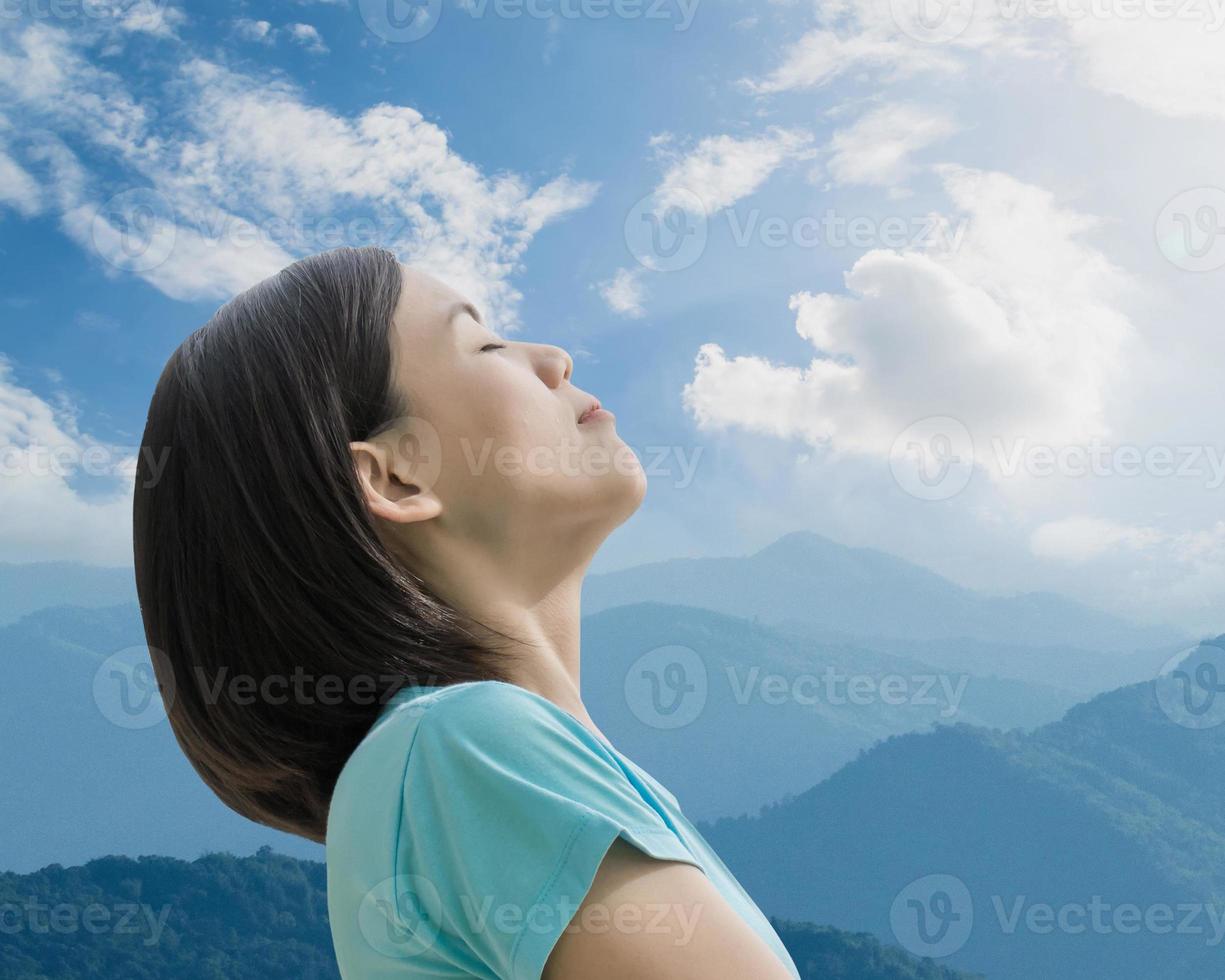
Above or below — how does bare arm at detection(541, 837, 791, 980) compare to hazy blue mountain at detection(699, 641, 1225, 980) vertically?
above

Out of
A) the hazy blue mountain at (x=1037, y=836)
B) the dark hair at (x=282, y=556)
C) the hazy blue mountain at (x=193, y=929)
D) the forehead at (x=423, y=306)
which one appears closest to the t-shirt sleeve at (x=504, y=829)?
the dark hair at (x=282, y=556)

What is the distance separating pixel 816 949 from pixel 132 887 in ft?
26.6

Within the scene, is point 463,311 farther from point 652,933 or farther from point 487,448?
point 652,933

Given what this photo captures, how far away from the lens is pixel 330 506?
0.98 meters

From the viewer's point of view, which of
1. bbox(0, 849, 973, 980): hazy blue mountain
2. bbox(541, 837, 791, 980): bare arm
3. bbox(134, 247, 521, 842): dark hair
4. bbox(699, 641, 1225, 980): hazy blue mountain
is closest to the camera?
bbox(541, 837, 791, 980): bare arm

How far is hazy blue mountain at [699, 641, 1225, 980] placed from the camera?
21.8 m

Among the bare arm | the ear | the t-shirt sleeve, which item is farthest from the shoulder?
the ear

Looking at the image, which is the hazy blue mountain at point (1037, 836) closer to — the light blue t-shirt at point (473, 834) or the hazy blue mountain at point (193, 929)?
the hazy blue mountain at point (193, 929)

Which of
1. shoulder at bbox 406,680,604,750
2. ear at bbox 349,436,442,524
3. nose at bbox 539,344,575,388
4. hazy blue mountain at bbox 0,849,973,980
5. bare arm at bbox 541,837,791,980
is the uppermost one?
Result: nose at bbox 539,344,575,388

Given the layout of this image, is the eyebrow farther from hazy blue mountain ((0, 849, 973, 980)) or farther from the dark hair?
hazy blue mountain ((0, 849, 973, 980))

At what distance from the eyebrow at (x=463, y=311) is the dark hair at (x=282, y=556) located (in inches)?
2.7

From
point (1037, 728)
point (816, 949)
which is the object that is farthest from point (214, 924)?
point (1037, 728)

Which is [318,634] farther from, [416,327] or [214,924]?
[214,924]

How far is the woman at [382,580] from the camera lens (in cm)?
76
